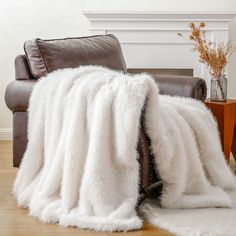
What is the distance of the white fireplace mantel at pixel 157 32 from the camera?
4293 millimetres

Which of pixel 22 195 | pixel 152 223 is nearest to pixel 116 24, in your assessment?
pixel 22 195

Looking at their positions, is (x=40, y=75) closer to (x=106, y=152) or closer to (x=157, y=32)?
(x=106, y=152)

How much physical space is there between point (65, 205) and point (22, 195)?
0.34m

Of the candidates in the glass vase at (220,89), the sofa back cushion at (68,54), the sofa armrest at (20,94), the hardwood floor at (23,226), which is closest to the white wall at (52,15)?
the sofa back cushion at (68,54)

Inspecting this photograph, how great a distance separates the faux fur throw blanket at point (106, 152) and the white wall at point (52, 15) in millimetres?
1767

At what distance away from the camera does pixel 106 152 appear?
2334mm

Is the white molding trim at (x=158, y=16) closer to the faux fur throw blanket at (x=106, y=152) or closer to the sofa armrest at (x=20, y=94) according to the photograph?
the sofa armrest at (x=20, y=94)

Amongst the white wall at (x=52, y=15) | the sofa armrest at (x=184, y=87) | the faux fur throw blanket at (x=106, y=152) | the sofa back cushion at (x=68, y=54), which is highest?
the white wall at (x=52, y=15)

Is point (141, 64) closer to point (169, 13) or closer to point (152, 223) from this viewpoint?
point (169, 13)

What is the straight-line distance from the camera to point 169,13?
14.0 feet

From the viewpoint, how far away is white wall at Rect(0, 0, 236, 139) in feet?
14.5

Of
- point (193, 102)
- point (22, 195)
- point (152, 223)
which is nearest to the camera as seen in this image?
point (152, 223)

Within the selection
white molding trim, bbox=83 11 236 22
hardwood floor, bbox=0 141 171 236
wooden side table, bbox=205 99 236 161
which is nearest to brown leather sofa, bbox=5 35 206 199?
wooden side table, bbox=205 99 236 161

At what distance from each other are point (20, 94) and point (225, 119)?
1182 mm
